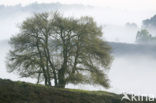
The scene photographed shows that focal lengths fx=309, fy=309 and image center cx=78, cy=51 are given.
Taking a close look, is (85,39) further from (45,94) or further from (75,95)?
(45,94)

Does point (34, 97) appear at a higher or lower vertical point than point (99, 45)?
lower

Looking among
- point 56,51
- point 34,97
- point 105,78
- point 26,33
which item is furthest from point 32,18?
point 34,97

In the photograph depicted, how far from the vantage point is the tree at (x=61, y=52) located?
47812 millimetres

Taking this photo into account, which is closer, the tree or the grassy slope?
the grassy slope

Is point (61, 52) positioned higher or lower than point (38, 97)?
higher

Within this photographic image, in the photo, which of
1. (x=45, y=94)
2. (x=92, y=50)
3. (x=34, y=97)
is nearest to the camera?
(x=34, y=97)

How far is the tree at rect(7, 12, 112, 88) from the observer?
157 ft

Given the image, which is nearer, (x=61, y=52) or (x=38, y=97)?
(x=38, y=97)

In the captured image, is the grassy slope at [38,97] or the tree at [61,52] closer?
the grassy slope at [38,97]

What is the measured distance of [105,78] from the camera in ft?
160

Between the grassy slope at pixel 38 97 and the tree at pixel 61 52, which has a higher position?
the tree at pixel 61 52

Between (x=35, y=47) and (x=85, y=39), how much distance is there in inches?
319

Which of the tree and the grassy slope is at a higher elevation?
the tree

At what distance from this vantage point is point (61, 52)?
48812 millimetres
